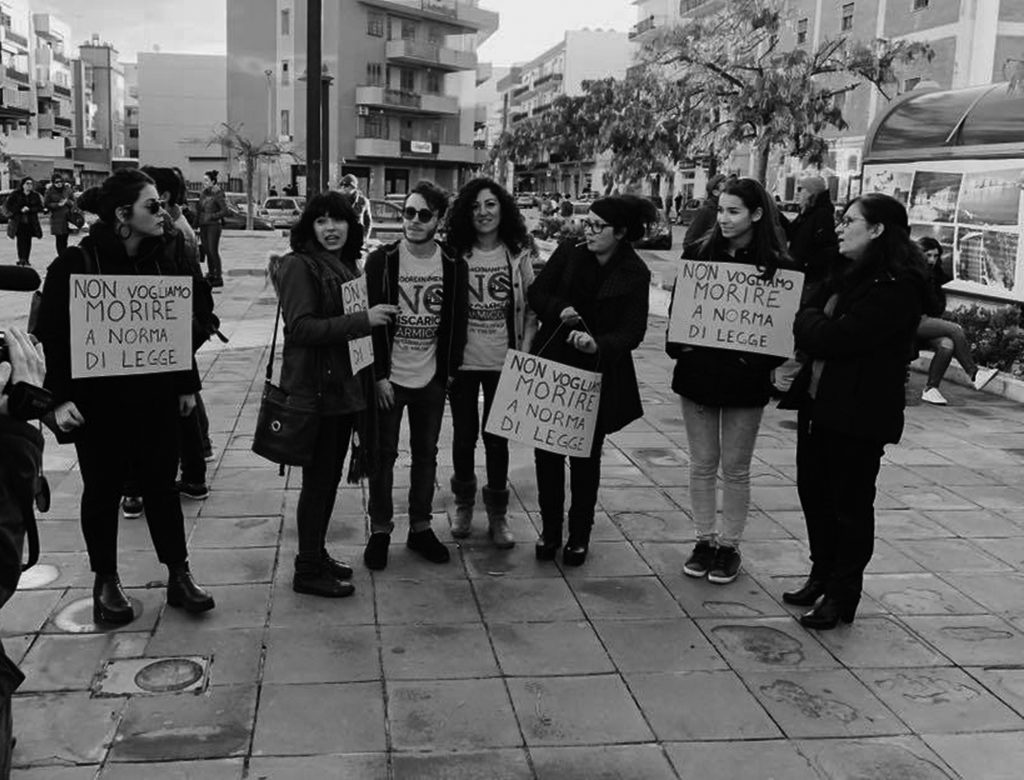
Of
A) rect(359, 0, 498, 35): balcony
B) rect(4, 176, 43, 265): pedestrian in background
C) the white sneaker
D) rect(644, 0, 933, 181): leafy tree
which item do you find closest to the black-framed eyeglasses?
the white sneaker

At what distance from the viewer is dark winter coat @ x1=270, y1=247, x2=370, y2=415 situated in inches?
175

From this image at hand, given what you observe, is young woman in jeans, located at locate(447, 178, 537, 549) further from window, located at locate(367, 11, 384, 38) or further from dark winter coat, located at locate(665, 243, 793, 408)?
window, located at locate(367, 11, 384, 38)

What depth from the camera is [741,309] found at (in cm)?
487

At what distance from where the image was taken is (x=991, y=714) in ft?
12.7

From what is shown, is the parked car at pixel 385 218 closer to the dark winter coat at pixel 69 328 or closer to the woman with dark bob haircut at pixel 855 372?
the dark winter coat at pixel 69 328

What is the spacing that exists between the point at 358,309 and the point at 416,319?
42 centimetres

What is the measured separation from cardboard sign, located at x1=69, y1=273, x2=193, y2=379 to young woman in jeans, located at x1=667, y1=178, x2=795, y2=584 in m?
2.22

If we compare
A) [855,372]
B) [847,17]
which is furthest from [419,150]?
[855,372]

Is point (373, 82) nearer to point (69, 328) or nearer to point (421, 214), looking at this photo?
point (421, 214)

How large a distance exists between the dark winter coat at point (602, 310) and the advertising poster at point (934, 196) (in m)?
9.18

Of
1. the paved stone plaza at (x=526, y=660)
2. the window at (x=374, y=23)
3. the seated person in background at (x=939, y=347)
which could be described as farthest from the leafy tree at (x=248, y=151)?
the paved stone plaza at (x=526, y=660)

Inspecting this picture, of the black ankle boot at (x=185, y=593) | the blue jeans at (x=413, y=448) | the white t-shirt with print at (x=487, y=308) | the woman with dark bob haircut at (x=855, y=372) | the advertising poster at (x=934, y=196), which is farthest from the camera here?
the advertising poster at (x=934, y=196)

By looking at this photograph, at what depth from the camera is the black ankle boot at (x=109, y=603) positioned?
4359 mm

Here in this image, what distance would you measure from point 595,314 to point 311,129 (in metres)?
7.22
